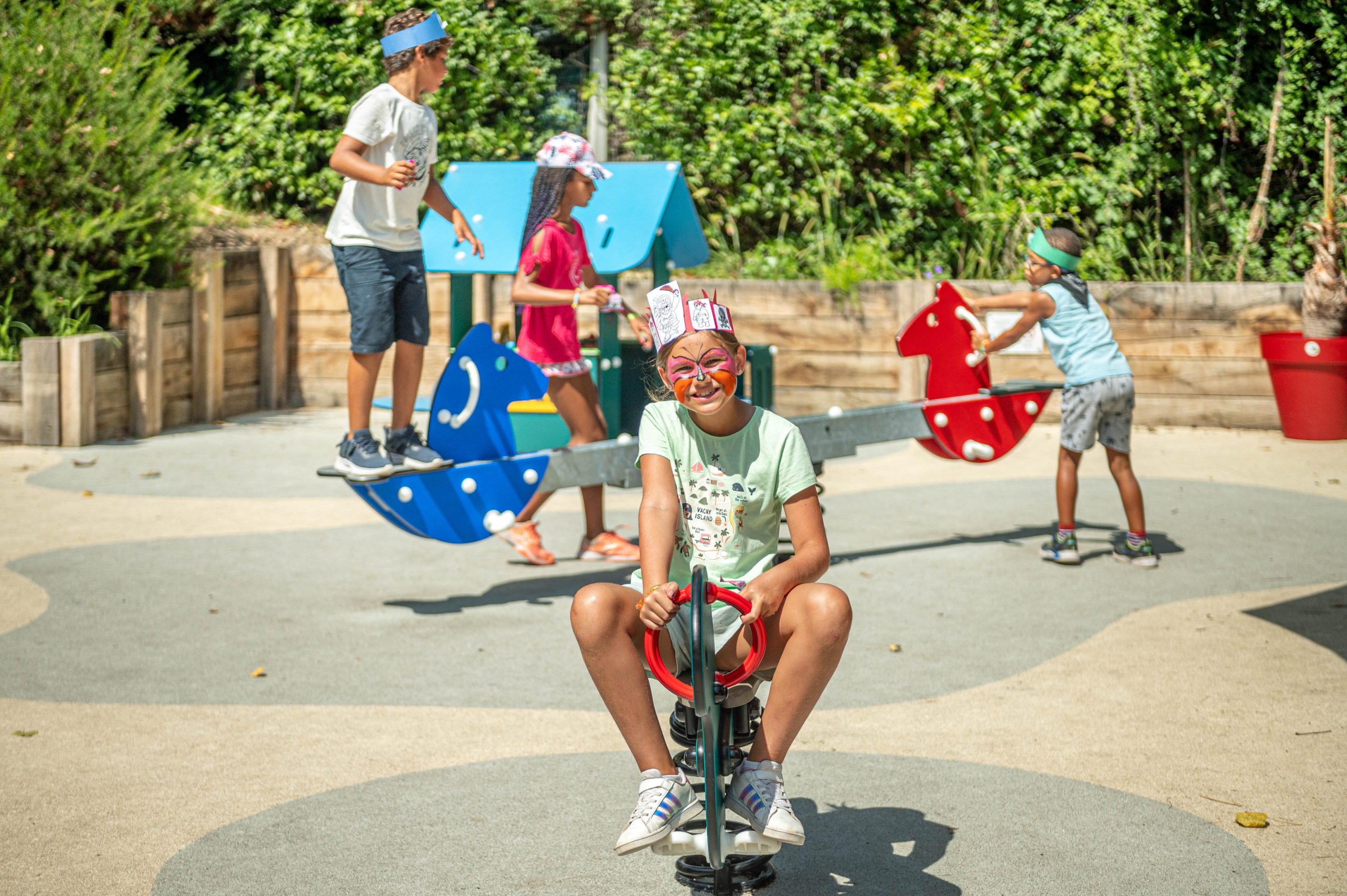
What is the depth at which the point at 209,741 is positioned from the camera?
13.6 feet

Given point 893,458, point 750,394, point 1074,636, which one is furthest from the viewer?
point 893,458

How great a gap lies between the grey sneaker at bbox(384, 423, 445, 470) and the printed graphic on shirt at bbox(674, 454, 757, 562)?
267 centimetres

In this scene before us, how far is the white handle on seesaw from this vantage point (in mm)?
6840

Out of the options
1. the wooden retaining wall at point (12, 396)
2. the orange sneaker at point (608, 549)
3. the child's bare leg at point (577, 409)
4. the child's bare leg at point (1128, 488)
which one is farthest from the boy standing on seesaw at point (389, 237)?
the wooden retaining wall at point (12, 396)

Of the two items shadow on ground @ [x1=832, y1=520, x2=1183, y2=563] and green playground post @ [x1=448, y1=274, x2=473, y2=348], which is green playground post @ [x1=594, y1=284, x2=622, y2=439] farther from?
shadow on ground @ [x1=832, y1=520, x2=1183, y2=563]

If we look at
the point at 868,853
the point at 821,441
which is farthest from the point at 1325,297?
the point at 868,853

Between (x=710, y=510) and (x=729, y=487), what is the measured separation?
0.07 m

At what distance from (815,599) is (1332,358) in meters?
7.36

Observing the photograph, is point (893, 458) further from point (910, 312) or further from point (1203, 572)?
point (1203, 572)

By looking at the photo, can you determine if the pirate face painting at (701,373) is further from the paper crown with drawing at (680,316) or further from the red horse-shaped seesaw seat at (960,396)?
the red horse-shaped seesaw seat at (960,396)

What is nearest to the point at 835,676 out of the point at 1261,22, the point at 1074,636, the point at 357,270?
the point at 1074,636

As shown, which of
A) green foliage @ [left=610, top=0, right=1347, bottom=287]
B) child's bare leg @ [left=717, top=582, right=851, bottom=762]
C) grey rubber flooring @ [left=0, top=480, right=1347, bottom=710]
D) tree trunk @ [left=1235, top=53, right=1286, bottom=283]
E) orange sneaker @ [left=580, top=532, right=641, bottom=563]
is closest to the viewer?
child's bare leg @ [left=717, top=582, right=851, bottom=762]

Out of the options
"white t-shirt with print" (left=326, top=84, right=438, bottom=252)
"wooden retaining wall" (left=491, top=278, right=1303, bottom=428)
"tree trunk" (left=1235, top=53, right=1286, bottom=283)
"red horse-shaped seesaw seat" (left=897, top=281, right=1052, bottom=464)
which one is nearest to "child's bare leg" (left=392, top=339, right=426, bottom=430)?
"white t-shirt with print" (left=326, top=84, right=438, bottom=252)

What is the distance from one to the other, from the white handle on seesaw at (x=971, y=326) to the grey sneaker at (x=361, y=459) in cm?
296
